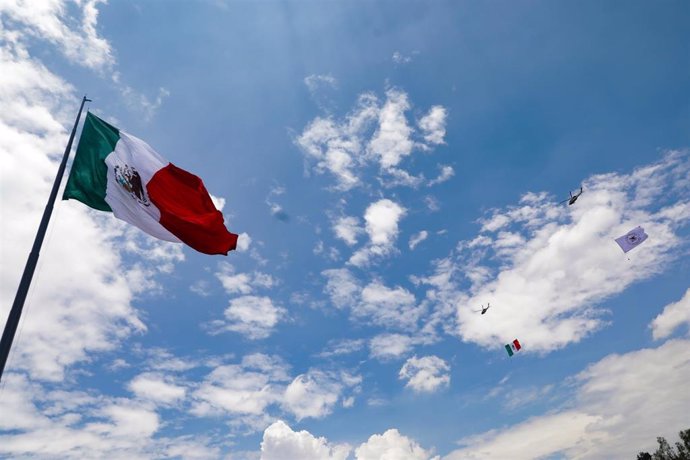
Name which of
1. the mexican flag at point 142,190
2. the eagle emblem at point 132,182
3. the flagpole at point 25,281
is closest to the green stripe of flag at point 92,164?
the mexican flag at point 142,190

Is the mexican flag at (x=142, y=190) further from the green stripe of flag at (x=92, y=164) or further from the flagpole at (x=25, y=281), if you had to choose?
the flagpole at (x=25, y=281)

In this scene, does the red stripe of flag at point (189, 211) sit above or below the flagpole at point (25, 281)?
above

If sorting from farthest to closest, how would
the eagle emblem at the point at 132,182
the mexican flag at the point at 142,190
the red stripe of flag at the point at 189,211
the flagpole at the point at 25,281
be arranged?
the red stripe of flag at the point at 189,211 < the eagle emblem at the point at 132,182 < the mexican flag at the point at 142,190 < the flagpole at the point at 25,281

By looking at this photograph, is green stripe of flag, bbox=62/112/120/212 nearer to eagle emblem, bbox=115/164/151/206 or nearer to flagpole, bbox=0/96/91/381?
eagle emblem, bbox=115/164/151/206

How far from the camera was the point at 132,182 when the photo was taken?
15.3 metres

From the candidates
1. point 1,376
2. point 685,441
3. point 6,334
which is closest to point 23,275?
point 6,334

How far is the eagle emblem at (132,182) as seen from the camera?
48.7ft

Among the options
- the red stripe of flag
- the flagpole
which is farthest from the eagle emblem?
the flagpole

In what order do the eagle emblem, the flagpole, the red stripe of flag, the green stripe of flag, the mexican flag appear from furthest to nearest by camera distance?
the red stripe of flag
the eagle emblem
the mexican flag
the green stripe of flag
the flagpole

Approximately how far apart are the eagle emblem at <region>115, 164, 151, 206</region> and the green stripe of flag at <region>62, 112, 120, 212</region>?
424 millimetres

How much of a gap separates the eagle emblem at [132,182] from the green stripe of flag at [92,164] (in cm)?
42

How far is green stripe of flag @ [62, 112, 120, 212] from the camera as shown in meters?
13.4

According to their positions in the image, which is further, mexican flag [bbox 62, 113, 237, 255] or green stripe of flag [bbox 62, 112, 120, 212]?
mexican flag [bbox 62, 113, 237, 255]

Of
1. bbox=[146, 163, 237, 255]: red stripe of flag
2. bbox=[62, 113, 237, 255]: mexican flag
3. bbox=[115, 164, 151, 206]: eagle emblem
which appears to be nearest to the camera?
bbox=[62, 113, 237, 255]: mexican flag
